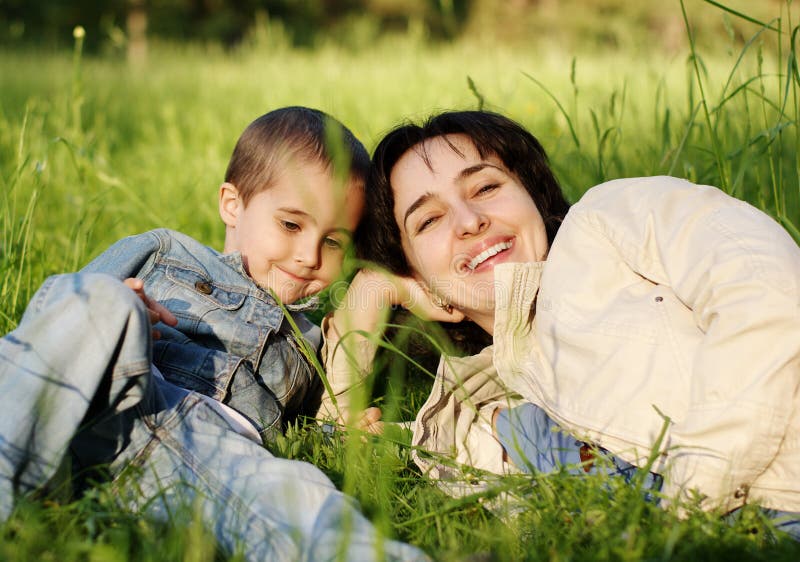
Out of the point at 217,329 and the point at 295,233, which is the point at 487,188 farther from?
the point at 217,329

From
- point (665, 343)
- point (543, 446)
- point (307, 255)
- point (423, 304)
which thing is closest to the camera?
point (665, 343)

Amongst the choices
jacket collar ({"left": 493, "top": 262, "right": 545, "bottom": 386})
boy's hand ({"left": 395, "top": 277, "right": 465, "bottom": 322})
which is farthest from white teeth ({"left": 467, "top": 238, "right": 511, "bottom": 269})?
boy's hand ({"left": 395, "top": 277, "right": 465, "bottom": 322})

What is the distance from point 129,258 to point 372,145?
1.65 meters

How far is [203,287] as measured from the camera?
2.17 metres

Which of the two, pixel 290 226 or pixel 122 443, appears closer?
pixel 122 443

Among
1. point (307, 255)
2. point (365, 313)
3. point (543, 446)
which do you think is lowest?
point (543, 446)

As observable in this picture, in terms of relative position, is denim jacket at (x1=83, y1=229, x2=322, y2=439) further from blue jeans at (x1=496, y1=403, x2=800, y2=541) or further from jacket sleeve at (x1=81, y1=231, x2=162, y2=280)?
blue jeans at (x1=496, y1=403, x2=800, y2=541)

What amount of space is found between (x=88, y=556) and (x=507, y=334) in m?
1.11

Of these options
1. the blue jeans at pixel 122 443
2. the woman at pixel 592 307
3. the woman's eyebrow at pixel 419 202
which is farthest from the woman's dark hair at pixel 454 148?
the blue jeans at pixel 122 443

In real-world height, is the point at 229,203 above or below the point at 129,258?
above

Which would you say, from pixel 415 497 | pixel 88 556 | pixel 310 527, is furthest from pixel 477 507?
pixel 88 556

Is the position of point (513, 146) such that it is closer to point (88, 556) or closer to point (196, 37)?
point (88, 556)

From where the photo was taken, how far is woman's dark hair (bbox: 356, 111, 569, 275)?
230 centimetres

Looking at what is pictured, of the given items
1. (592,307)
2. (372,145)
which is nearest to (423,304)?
(592,307)
